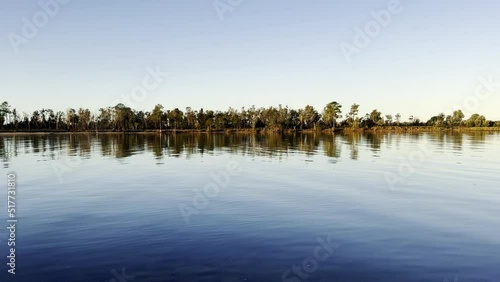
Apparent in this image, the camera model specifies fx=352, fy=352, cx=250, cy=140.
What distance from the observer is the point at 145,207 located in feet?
63.7

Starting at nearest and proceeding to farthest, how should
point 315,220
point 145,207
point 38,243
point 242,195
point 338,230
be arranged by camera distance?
point 38,243, point 338,230, point 315,220, point 145,207, point 242,195

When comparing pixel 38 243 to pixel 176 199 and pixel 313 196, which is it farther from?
pixel 313 196

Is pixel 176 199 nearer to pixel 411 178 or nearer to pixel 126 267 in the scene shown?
pixel 126 267

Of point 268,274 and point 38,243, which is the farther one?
point 38,243

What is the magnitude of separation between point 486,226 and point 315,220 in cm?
752

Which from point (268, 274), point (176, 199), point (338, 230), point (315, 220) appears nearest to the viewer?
point (268, 274)

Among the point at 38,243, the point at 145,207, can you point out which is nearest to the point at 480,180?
the point at 145,207

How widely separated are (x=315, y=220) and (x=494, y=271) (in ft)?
24.3

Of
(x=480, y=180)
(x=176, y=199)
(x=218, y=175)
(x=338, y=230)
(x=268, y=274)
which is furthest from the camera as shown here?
(x=218, y=175)

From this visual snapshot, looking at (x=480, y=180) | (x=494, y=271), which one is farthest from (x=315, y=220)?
(x=480, y=180)

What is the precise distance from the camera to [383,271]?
10852 mm

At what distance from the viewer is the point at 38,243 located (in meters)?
13.3

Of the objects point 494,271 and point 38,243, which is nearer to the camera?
point 494,271

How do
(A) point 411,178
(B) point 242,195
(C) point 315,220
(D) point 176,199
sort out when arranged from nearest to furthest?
1. (C) point 315,220
2. (D) point 176,199
3. (B) point 242,195
4. (A) point 411,178
